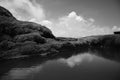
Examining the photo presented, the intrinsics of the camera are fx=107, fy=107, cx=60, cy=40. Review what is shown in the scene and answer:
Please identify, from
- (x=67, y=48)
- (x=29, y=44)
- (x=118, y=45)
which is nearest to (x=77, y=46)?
(x=67, y=48)

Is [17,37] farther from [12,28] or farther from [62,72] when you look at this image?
[62,72]

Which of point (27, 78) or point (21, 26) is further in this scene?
point (21, 26)

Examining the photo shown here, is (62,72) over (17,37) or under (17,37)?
under

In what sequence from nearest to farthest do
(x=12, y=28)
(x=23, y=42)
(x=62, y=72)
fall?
(x=62, y=72) → (x=23, y=42) → (x=12, y=28)

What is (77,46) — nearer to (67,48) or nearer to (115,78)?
(67,48)

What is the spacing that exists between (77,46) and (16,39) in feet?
122

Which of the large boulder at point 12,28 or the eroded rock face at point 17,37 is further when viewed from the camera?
the large boulder at point 12,28

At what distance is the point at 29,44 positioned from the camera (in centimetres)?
3944

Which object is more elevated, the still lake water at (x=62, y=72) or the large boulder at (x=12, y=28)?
the large boulder at (x=12, y=28)

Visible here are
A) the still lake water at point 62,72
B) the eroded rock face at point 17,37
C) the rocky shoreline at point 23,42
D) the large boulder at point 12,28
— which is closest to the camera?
the still lake water at point 62,72

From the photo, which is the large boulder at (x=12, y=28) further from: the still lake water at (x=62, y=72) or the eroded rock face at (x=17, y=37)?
the still lake water at (x=62, y=72)

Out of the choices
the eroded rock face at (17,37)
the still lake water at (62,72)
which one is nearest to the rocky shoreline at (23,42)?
the eroded rock face at (17,37)

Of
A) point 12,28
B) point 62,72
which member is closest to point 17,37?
point 12,28

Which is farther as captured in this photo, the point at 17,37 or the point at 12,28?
the point at 12,28
